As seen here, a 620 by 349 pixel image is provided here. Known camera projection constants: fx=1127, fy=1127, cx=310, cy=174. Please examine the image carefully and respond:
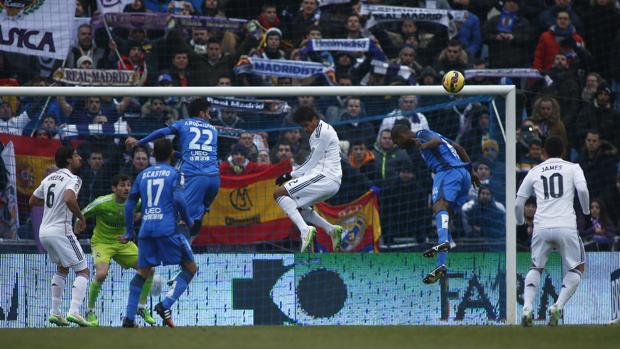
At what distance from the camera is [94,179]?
631 inches

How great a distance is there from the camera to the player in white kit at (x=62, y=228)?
1380cm

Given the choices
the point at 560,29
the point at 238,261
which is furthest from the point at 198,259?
the point at 560,29

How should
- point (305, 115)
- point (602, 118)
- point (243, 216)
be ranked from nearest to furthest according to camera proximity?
point (305, 115) < point (243, 216) < point (602, 118)

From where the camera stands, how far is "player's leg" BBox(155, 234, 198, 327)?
12141mm

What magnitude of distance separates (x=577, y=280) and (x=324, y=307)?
13.6 ft

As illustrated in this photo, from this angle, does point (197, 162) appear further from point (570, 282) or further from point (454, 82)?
point (570, 282)

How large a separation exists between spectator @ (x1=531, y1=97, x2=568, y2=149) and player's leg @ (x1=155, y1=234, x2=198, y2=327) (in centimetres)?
708

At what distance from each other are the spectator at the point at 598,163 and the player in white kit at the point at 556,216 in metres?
4.46

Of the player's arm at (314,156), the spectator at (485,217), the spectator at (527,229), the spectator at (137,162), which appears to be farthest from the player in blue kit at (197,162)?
the spectator at (527,229)

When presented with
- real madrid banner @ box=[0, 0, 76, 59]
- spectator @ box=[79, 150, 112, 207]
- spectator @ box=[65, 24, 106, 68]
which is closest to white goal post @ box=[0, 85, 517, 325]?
spectator @ box=[79, 150, 112, 207]

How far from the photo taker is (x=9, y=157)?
15500 millimetres

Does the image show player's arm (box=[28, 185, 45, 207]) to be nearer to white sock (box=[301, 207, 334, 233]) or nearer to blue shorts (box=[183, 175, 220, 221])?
blue shorts (box=[183, 175, 220, 221])

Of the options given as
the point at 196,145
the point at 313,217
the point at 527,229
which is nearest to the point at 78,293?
the point at 196,145

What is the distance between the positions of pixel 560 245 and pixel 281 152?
16.0 ft
